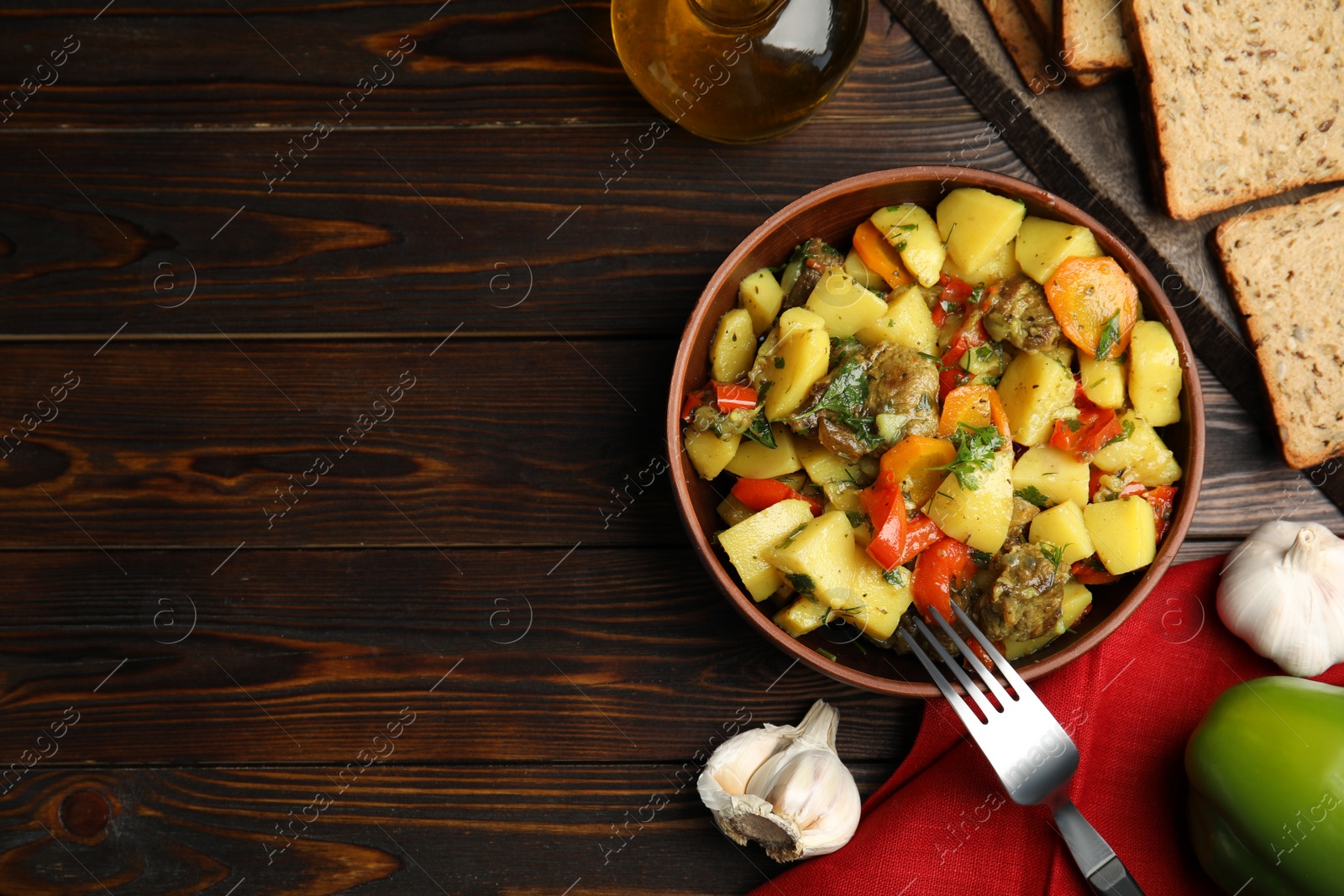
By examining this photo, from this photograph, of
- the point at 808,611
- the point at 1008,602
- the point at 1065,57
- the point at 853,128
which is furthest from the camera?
the point at 853,128

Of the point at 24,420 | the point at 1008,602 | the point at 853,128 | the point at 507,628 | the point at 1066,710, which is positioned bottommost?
the point at 1066,710

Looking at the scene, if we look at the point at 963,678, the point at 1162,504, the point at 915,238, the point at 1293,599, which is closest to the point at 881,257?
the point at 915,238

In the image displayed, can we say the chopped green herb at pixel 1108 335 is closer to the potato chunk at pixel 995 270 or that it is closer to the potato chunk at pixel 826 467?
the potato chunk at pixel 995 270

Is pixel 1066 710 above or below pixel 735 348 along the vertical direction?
below

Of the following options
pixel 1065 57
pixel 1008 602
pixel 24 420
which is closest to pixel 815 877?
pixel 1008 602

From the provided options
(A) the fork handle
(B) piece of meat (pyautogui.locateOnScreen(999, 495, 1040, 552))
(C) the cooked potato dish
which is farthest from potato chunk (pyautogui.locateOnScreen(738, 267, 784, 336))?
(A) the fork handle

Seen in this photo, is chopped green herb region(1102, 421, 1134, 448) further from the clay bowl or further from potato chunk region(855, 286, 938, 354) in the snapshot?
potato chunk region(855, 286, 938, 354)

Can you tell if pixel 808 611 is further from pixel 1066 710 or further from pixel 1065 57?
pixel 1065 57

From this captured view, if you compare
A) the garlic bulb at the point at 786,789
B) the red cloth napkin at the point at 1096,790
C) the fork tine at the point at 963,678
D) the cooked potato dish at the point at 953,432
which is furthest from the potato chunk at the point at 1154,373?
the garlic bulb at the point at 786,789

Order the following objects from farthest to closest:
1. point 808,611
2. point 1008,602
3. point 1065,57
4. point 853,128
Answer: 1. point 853,128
2. point 1065,57
3. point 808,611
4. point 1008,602
